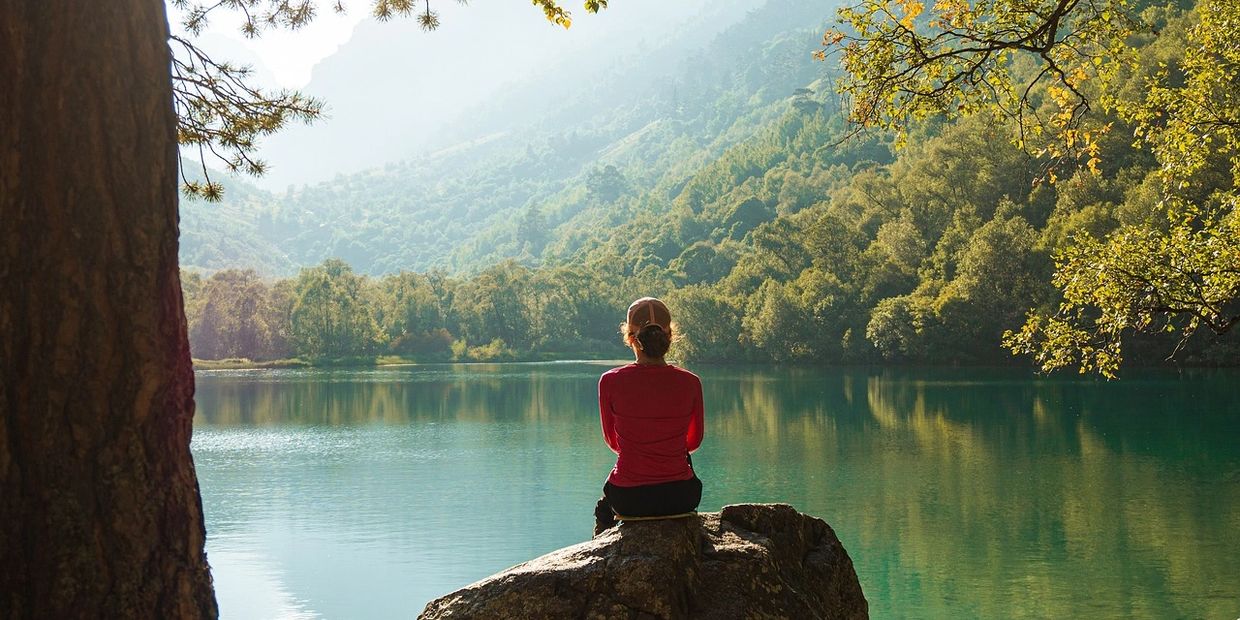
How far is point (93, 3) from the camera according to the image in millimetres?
2809

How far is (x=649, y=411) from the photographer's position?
4.20 meters

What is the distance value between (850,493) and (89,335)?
1692 centimetres

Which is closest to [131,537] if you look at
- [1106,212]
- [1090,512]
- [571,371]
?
[1090,512]

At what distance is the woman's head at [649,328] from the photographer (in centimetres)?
417

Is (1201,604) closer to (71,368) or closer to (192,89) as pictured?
(192,89)

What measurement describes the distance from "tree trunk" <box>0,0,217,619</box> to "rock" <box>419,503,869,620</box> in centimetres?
115

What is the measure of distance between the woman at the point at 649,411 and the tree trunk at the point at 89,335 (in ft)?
5.79

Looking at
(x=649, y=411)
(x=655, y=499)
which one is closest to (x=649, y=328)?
(x=649, y=411)

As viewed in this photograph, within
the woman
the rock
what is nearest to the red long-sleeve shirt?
the woman

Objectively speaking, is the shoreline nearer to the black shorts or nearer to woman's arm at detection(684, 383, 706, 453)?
woman's arm at detection(684, 383, 706, 453)

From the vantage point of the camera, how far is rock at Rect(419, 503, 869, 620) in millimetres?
3656

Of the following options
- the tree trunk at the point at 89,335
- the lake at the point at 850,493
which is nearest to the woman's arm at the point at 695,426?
the tree trunk at the point at 89,335

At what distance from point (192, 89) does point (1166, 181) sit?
10774 millimetres

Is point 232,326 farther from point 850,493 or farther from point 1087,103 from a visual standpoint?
point 1087,103
